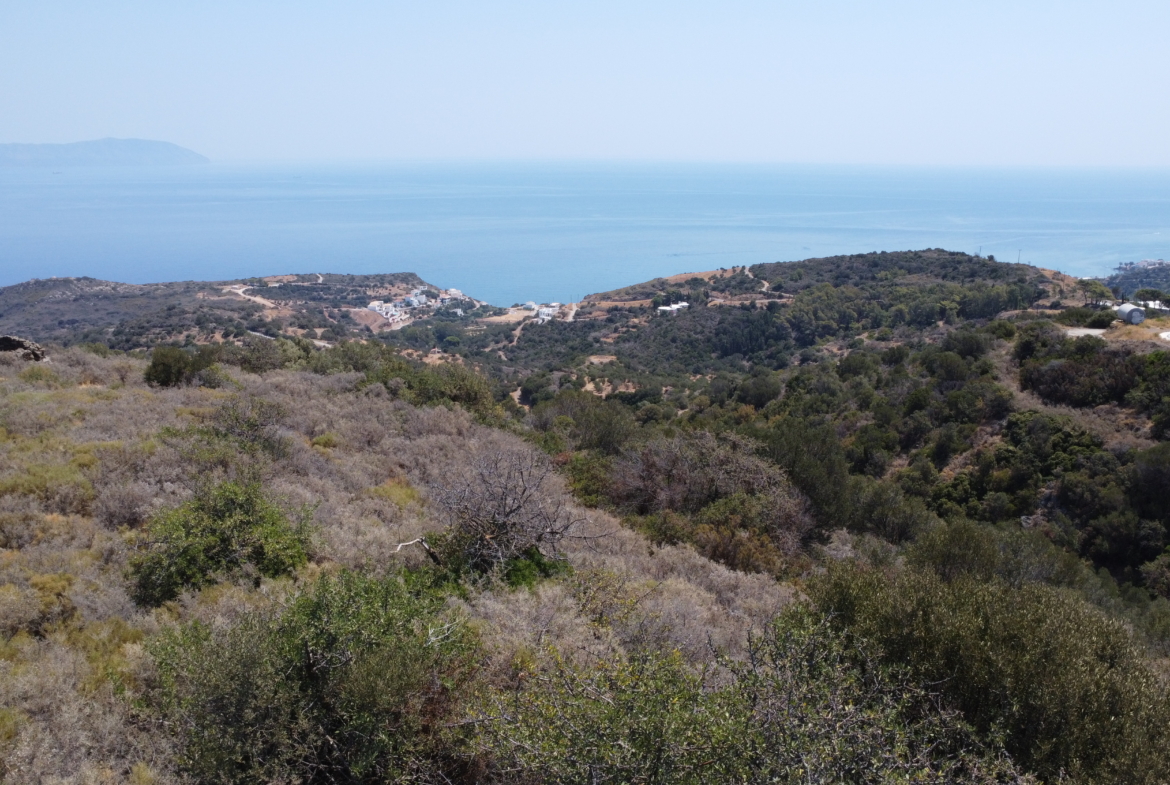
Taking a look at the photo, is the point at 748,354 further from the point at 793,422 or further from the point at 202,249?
the point at 202,249

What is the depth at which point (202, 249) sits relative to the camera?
430 feet

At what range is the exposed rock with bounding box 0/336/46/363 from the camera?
47.3 feet

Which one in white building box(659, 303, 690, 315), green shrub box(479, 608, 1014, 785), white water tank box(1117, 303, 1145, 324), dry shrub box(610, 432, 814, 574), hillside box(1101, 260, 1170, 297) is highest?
green shrub box(479, 608, 1014, 785)

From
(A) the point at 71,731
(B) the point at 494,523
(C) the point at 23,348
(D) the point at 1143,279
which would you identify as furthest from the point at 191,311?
(D) the point at 1143,279

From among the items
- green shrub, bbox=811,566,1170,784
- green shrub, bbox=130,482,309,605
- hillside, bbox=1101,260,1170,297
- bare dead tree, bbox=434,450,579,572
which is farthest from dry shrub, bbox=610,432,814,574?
hillside, bbox=1101,260,1170,297

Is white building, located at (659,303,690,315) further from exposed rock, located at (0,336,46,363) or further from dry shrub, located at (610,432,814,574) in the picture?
exposed rock, located at (0,336,46,363)

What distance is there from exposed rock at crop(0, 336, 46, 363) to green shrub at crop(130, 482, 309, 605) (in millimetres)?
11649

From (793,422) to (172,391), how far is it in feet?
45.1

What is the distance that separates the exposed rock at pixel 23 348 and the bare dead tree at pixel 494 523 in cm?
1260

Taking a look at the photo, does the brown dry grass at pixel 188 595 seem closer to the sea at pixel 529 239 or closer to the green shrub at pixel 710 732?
the green shrub at pixel 710 732

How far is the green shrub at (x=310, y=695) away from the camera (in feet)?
12.2

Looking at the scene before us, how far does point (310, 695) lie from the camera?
409 cm

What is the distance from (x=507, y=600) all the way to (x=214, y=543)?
2876 millimetres

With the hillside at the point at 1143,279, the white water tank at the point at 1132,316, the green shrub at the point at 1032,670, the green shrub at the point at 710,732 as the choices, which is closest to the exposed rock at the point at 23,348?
the green shrub at the point at 710,732
